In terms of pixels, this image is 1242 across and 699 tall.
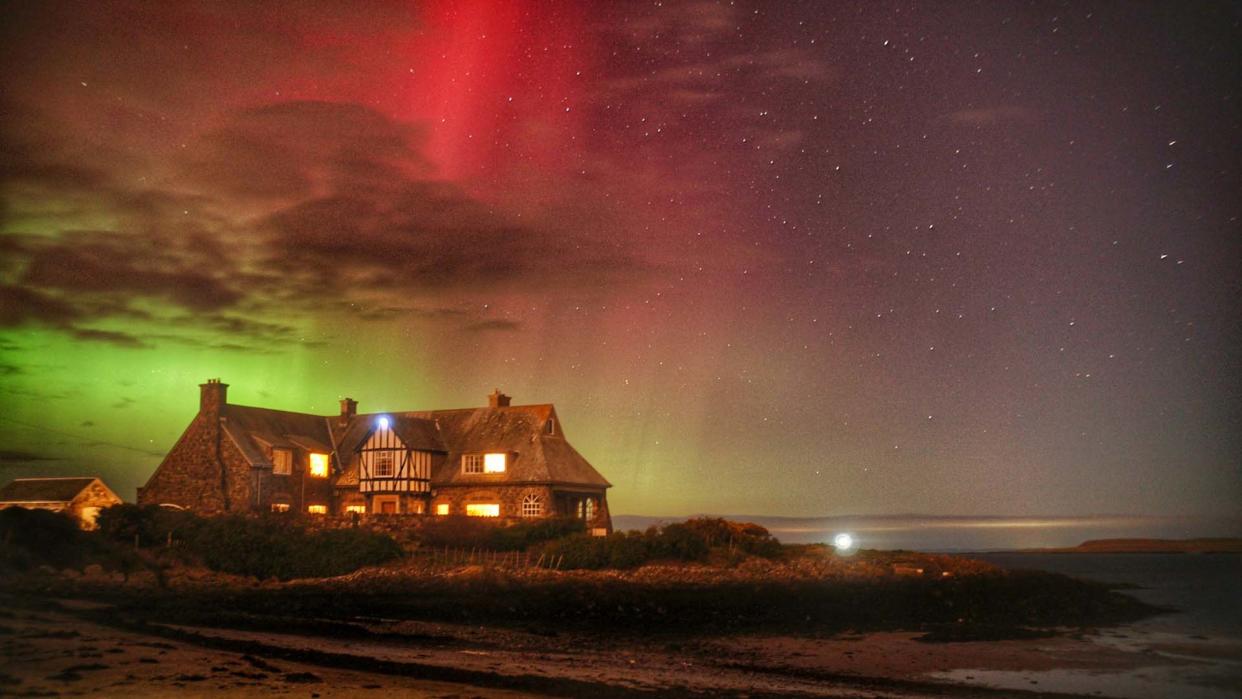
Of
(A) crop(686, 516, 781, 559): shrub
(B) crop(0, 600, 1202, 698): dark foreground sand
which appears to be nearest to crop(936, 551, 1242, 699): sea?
(B) crop(0, 600, 1202, 698): dark foreground sand

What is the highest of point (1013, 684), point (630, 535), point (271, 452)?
point (271, 452)

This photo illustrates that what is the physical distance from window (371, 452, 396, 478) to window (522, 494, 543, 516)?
8746 millimetres

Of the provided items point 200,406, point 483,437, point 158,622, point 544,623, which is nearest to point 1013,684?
point 544,623

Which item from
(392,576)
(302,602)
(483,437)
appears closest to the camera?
(302,602)

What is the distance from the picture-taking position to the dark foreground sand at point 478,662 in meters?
21.4

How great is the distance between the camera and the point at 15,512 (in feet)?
161

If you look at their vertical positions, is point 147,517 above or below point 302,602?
above

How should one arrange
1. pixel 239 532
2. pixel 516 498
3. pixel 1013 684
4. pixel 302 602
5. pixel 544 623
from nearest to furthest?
pixel 1013 684, pixel 544 623, pixel 302 602, pixel 239 532, pixel 516 498

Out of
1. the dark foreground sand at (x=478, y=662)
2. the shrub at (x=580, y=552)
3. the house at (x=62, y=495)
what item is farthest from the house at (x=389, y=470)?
the dark foreground sand at (x=478, y=662)

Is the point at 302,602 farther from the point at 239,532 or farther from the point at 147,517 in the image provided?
the point at 147,517

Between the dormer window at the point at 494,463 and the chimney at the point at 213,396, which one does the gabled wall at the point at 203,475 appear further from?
the dormer window at the point at 494,463

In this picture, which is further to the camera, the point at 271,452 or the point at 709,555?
the point at 271,452

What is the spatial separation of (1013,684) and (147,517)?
1690 inches

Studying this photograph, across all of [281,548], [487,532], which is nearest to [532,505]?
[487,532]
